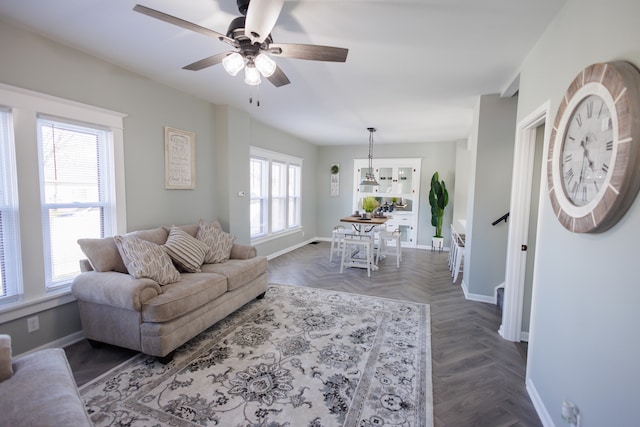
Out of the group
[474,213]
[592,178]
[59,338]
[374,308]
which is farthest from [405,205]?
[59,338]

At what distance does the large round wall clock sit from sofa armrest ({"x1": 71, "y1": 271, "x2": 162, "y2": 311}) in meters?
2.82

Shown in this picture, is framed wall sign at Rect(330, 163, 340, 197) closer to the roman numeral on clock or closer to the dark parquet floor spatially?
the dark parquet floor

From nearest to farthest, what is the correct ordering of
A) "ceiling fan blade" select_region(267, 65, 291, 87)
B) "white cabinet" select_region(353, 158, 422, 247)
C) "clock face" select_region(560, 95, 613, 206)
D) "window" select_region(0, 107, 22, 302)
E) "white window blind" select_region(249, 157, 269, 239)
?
"clock face" select_region(560, 95, 613, 206) → "ceiling fan blade" select_region(267, 65, 291, 87) → "window" select_region(0, 107, 22, 302) → "white window blind" select_region(249, 157, 269, 239) → "white cabinet" select_region(353, 158, 422, 247)

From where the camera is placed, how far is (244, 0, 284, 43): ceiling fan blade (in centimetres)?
136

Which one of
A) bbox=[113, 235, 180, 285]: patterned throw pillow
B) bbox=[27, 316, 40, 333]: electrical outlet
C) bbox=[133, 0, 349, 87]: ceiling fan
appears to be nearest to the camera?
bbox=[133, 0, 349, 87]: ceiling fan

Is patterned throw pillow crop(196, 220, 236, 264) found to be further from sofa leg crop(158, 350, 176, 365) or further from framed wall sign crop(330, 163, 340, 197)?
framed wall sign crop(330, 163, 340, 197)

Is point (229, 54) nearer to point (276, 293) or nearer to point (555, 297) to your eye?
point (555, 297)

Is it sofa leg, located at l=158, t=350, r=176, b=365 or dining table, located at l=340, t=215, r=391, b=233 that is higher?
dining table, located at l=340, t=215, r=391, b=233

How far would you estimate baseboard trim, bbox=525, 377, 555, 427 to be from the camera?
1689mm

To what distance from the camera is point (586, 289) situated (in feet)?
4.50

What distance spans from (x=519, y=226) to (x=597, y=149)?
151cm

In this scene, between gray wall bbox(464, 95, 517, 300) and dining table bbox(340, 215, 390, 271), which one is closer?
gray wall bbox(464, 95, 517, 300)

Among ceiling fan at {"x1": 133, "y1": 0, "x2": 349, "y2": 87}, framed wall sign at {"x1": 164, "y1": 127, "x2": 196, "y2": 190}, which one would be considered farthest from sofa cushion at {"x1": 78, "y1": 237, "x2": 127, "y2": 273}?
ceiling fan at {"x1": 133, "y1": 0, "x2": 349, "y2": 87}

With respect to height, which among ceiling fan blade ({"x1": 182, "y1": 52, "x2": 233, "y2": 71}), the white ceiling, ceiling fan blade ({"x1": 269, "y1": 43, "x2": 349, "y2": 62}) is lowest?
ceiling fan blade ({"x1": 269, "y1": 43, "x2": 349, "y2": 62})
